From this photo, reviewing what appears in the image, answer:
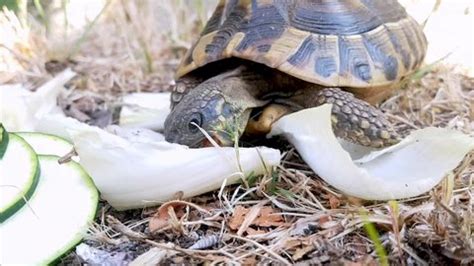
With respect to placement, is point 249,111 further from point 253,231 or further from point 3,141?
point 3,141

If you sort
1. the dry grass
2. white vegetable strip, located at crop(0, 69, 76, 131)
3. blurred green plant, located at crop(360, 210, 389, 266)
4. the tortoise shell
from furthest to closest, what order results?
white vegetable strip, located at crop(0, 69, 76, 131) → the tortoise shell → the dry grass → blurred green plant, located at crop(360, 210, 389, 266)

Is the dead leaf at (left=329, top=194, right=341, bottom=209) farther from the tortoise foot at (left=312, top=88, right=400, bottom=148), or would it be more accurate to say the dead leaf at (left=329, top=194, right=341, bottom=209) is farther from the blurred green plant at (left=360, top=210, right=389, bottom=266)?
the tortoise foot at (left=312, top=88, right=400, bottom=148)

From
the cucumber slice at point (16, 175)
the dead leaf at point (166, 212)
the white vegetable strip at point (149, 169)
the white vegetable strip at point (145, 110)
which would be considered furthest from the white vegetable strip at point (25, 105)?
the dead leaf at point (166, 212)

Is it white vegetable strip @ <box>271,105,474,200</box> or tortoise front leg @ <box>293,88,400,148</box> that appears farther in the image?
tortoise front leg @ <box>293,88,400,148</box>

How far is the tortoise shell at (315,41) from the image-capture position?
7.13ft

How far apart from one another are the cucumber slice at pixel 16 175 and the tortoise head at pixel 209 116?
449 millimetres

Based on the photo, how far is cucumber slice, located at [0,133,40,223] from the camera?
173 cm

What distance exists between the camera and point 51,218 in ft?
5.73

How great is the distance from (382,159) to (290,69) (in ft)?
1.34

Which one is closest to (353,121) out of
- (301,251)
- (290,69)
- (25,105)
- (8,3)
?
(290,69)

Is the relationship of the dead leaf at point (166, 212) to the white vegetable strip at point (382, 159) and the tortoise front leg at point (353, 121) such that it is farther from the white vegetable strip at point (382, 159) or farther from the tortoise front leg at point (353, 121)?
the tortoise front leg at point (353, 121)

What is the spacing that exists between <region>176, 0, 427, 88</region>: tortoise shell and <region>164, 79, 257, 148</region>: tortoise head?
0.14 meters

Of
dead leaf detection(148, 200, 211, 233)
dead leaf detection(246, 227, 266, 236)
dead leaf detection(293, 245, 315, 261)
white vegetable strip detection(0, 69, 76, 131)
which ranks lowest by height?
white vegetable strip detection(0, 69, 76, 131)

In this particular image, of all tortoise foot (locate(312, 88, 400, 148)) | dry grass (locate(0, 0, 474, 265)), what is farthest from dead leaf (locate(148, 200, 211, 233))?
tortoise foot (locate(312, 88, 400, 148))
